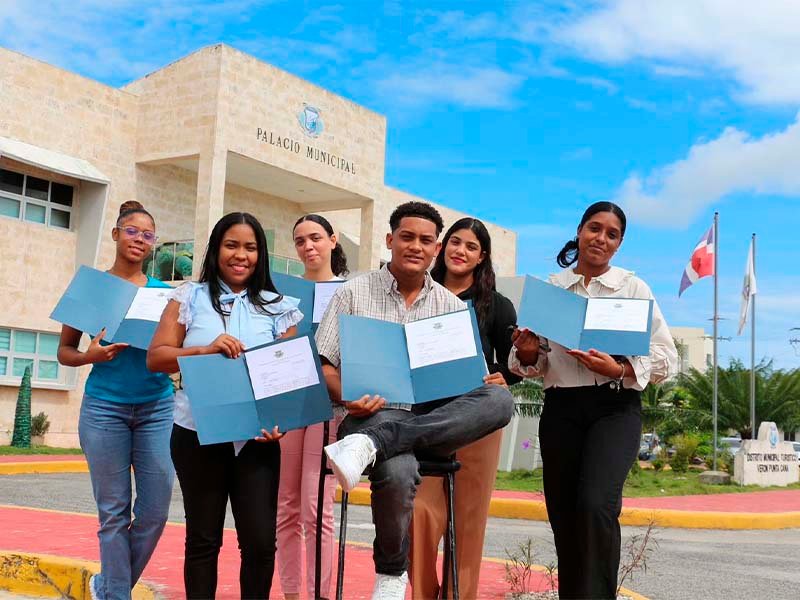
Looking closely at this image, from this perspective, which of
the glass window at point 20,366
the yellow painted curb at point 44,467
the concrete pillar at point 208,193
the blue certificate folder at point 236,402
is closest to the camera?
the blue certificate folder at point 236,402

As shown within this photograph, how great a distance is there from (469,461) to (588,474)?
0.68 meters

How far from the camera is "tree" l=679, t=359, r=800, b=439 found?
2675cm

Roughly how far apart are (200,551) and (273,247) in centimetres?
2295

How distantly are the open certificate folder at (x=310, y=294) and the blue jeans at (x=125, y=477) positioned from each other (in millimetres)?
889

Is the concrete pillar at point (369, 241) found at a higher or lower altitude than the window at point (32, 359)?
higher

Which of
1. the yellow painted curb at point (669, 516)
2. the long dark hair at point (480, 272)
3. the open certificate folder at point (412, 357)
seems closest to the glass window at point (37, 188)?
the yellow painted curb at point (669, 516)

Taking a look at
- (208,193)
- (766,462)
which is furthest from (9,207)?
(766,462)

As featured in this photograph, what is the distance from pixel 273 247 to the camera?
26.4 metres

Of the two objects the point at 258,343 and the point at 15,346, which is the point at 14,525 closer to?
the point at 258,343

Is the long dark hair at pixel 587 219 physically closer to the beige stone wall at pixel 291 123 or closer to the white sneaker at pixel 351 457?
the white sneaker at pixel 351 457

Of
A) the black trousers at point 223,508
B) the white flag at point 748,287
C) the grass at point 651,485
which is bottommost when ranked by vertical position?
the grass at point 651,485

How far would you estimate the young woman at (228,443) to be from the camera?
12.2 feet

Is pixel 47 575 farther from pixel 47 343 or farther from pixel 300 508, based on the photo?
pixel 47 343

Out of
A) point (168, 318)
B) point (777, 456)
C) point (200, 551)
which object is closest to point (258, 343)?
point (168, 318)
